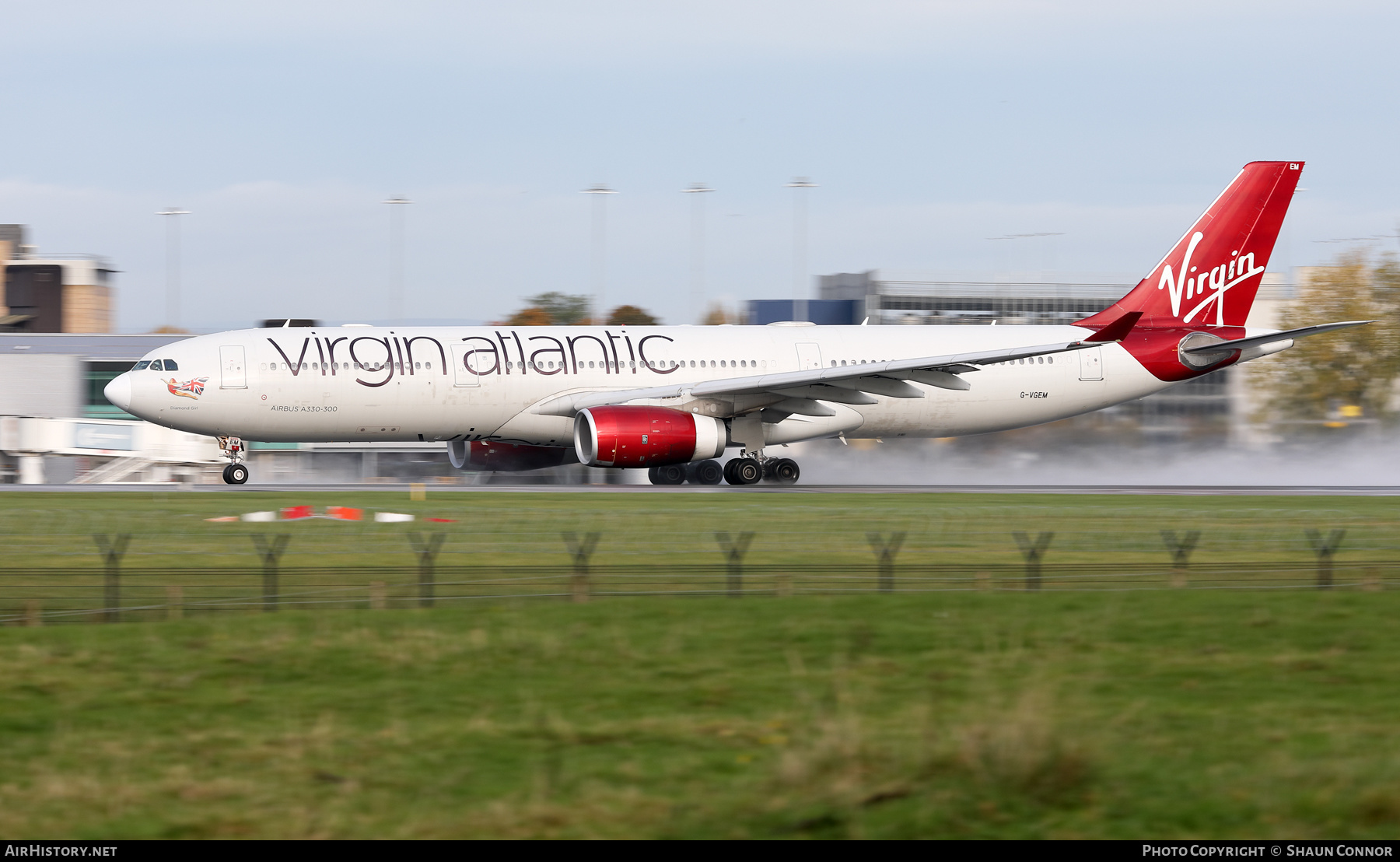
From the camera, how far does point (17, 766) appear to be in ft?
34.3

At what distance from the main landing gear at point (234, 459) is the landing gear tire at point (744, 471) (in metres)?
11.8

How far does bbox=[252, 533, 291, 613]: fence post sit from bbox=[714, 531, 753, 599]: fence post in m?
5.21

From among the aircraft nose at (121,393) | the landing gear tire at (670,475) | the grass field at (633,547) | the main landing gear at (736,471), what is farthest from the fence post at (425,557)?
the landing gear tire at (670,475)

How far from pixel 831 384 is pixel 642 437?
15.8 ft

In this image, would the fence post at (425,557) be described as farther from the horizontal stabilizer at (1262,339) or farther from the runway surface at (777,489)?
Result: the horizontal stabilizer at (1262,339)

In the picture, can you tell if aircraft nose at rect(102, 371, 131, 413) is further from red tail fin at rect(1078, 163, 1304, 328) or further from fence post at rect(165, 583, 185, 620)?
red tail fin at rect(1078, 163, 1304, 328)

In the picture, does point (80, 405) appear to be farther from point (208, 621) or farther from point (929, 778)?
point (929, 778)

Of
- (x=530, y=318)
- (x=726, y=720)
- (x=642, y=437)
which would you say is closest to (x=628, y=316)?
(x=530, y=318)

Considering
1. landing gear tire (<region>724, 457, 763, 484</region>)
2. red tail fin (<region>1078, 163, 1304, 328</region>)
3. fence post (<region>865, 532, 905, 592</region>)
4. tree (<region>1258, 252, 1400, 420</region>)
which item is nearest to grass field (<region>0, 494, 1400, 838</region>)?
fence post (<region>865, 532, 905, 592</region>)

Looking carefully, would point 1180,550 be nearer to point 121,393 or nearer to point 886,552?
point 886,552

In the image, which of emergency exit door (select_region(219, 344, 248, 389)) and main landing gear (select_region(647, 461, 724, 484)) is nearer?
emergency exit door (select_region(219, 344, 248, 389))

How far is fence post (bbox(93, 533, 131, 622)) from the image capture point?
15617 millimetres

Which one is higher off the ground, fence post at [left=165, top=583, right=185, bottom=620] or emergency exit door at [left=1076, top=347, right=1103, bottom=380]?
emergency exit door at [left=1076, top=347, right=1103, bottom=380]

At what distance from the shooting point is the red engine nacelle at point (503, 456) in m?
38.6
